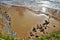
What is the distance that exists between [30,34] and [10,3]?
18.3 inches

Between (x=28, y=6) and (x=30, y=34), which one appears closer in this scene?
(x=30, y=34)

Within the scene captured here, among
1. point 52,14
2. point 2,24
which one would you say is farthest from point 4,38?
point 52,14

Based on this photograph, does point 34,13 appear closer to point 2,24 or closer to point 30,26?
point 30,26

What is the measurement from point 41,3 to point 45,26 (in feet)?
1.04

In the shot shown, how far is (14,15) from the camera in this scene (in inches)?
72.6

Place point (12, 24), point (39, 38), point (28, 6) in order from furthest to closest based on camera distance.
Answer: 1. point (28, 6)
2. point (12, 24)
3. point (39, 38)

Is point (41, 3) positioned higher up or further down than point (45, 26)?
higher up

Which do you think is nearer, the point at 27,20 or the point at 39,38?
the point at 39,38

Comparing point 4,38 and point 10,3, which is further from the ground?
point 10,3

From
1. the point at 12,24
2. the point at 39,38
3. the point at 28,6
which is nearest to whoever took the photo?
the point at 39,38

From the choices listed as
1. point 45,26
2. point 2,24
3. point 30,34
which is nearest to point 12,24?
point 2,24

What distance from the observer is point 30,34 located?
170cm

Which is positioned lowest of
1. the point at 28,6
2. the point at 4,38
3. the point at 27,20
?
the point at 4,38

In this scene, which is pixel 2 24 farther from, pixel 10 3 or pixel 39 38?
pixel 39 38
